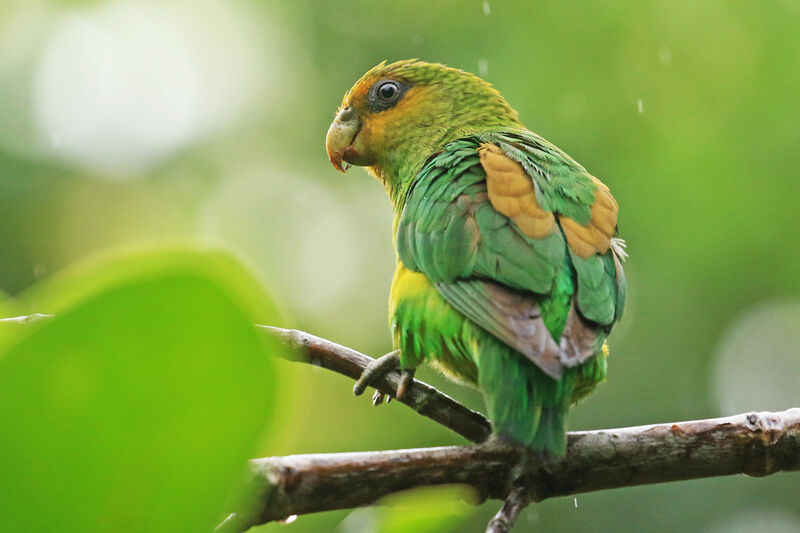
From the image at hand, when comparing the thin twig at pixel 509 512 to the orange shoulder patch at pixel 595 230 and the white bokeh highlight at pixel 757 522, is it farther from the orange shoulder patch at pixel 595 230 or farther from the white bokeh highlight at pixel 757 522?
the white bokeh highlight at pixel 757 522

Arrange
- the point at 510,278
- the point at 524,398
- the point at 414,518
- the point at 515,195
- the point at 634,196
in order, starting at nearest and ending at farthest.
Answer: the point at 414,518 < the point at 524,398 < the point at 510,278 < the point at 515,195 < the point at 634,196

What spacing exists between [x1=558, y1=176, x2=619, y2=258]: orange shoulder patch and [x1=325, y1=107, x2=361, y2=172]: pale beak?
1229mm

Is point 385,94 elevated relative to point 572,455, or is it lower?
elevated

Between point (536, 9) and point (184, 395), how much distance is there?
6.76 m

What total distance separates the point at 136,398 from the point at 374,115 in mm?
3095

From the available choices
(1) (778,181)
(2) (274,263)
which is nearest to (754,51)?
(1) (778,181)

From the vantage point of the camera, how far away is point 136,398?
52 centimetres

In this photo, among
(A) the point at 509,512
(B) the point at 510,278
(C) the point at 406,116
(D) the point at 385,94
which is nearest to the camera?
(A) the point at 509,512

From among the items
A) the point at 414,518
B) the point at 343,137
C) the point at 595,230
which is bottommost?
the point at 414,518

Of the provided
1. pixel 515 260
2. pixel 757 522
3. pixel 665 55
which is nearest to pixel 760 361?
pixel 757 522

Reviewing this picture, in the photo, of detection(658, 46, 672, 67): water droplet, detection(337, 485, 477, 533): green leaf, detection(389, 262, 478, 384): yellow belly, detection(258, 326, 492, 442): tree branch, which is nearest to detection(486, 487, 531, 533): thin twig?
detection(258, 326, 492, 442): tree branch

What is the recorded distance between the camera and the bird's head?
338 centimetres

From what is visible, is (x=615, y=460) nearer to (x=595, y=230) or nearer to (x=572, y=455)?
(x=572, y=455)

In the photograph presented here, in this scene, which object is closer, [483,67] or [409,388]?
[409,388]
